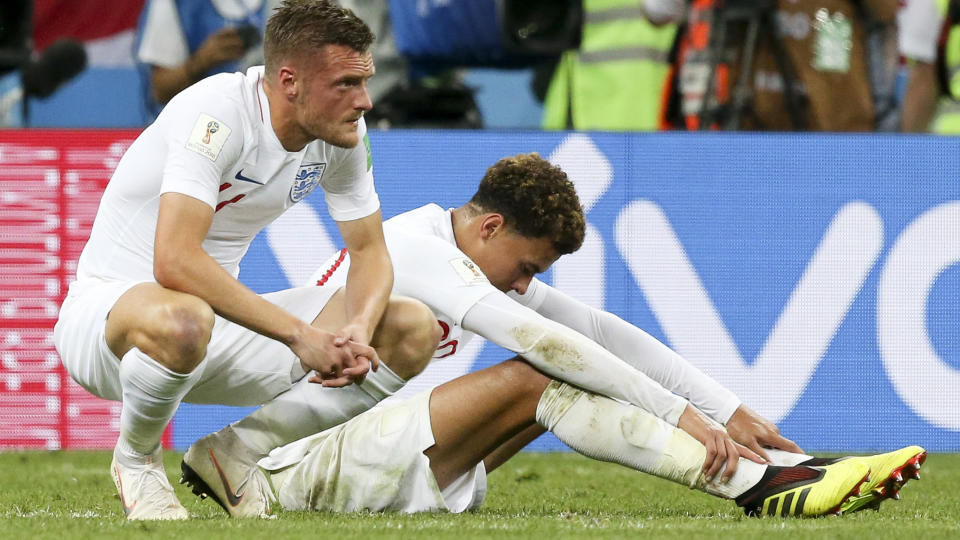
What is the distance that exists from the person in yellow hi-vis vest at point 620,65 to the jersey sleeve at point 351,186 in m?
2.85

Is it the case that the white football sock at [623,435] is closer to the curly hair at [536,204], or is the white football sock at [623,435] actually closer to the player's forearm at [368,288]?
the player's forearm at [368,288]

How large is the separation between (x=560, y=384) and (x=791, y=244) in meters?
2.76

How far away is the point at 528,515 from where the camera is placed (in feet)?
13.5

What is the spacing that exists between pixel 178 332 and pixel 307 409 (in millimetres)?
522

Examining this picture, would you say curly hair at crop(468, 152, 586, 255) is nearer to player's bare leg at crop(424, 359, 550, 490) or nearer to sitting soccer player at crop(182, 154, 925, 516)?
sitting soccer player at crop(182, 154, 925, 516)

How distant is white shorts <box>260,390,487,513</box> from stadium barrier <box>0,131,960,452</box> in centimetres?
209

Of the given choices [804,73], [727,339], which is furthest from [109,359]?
[804,73]

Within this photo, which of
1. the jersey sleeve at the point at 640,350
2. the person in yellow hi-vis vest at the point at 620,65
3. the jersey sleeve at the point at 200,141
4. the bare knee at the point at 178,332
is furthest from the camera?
the person in yellow hi-vis vest at the point at 620,65

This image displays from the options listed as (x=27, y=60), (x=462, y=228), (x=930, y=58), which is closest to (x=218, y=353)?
(x=462, y=228)

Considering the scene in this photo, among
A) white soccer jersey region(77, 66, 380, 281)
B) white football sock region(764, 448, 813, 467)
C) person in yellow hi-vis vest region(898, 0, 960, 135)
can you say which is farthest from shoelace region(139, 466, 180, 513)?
person in yellow hi-vis vest region(898, 0, 960, 135)

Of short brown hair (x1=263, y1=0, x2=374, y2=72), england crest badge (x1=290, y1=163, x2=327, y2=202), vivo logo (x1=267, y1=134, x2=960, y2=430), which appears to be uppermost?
short brown hair (x1=263, y1=0, x2=374, y2=72)

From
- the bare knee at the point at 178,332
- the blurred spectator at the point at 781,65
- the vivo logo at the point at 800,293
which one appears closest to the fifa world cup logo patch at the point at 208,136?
the bare knee at the point at 178,332

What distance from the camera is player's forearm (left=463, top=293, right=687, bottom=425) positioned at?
3.77m

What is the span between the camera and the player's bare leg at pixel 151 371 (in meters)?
3.49
